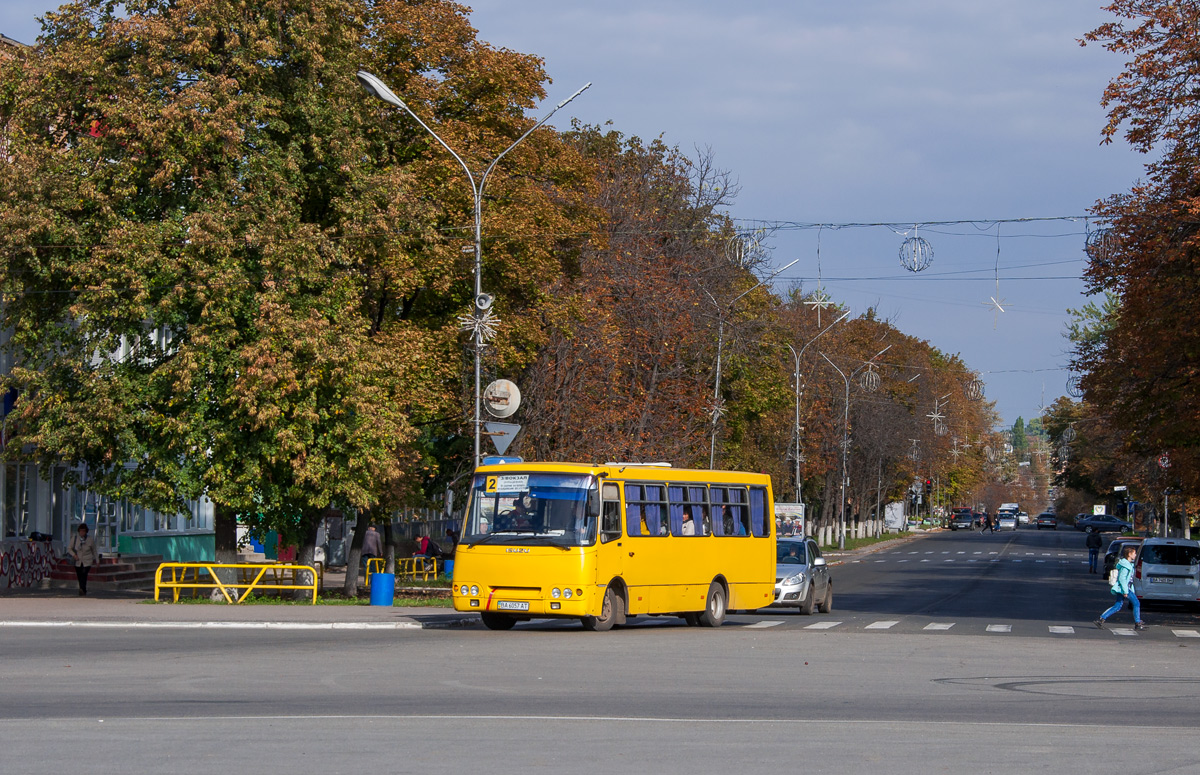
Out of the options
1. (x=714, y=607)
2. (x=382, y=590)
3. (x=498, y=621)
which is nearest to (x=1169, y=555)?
(x=714, y=607)

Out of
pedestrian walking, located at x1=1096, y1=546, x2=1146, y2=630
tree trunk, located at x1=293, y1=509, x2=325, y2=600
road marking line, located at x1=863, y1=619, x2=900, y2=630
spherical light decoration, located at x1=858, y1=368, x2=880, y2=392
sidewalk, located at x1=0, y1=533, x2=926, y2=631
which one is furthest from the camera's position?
spherical light decoration, located at x1=858, y1=368, x2=880, y2=392

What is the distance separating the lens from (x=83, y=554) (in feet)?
108

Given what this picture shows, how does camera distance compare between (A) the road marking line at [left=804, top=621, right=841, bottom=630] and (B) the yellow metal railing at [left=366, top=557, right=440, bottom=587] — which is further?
(B) the yellow metal railing at [left=366, top=557, right=440, bottom=587]

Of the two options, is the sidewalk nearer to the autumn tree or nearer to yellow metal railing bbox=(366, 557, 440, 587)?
the autumn tree

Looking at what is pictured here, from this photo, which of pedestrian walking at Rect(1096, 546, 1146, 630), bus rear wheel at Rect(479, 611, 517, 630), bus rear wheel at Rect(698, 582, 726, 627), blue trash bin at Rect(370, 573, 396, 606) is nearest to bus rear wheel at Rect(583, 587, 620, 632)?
bus rear wheel at Rect(479, 611, 517, 630)

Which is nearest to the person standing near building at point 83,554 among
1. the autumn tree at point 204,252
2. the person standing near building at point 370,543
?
the autumn tree at point 204,252

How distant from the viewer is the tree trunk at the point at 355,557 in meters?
34.6

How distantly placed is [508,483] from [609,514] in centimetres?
→ 169

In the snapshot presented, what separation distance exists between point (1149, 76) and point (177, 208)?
69.3ft

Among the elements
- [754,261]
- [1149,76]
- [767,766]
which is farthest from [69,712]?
[754,261]

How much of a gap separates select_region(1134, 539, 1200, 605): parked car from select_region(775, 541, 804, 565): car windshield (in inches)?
413

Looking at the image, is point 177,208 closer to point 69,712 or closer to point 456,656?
point 456,656

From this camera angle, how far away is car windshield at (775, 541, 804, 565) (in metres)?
29.3

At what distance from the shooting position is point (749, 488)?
85.1ft
